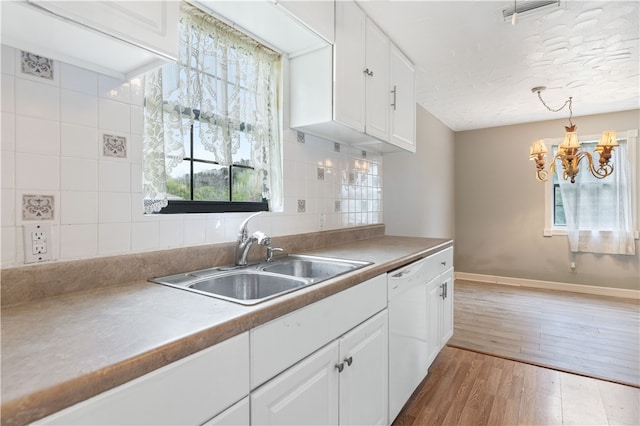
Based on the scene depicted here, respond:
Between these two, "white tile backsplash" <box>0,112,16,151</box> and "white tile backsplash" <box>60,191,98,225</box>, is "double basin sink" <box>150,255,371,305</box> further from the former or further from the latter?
"white tile backsplash" <box>0,112,16,151</box>

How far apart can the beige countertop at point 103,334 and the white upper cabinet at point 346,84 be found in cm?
107

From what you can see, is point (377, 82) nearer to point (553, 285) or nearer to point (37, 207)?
point (37, 207)

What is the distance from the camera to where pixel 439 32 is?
228 centimetres

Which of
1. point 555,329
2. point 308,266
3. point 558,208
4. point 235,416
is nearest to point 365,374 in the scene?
point 308,266

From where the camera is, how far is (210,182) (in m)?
1.67

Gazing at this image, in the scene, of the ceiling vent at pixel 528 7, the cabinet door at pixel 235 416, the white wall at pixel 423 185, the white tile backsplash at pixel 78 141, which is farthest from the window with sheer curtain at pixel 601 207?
the white tile backsplash at pixel 78 141

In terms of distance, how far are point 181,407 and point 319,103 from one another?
155 cm

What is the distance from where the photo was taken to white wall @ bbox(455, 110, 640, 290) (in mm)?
4375

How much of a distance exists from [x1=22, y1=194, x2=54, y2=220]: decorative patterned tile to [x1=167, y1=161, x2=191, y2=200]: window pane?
0.47 meters

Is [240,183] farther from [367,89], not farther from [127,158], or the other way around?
[367,89]

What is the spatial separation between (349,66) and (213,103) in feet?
2.62

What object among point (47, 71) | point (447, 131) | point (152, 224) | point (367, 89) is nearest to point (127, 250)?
point (152, 224)

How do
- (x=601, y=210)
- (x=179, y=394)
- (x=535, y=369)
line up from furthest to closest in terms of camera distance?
(x=601, y=210)
(x=535, y=369)
(x=179, y=394)

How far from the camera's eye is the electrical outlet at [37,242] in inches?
38.7
